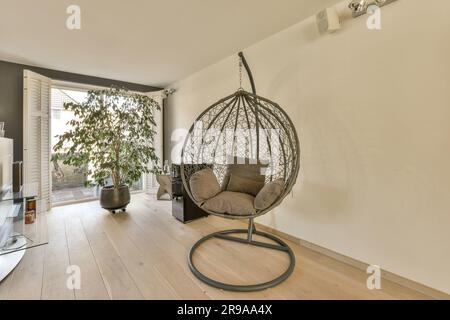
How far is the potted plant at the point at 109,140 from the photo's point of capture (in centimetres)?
285

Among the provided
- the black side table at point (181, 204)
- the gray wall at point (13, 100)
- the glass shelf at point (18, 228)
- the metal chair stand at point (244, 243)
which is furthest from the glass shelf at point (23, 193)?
the metal chair stand at point (244, 243)

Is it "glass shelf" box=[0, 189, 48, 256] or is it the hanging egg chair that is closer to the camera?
the hanging egg chair

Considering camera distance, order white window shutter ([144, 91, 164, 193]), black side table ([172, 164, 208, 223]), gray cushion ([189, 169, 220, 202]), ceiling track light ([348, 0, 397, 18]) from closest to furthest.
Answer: ceiling track light ([348, 0, 397, 18]) < gray cushion ([189, 169, 220, 202]) < black side table ([172, 164, 208, 223]) < white window shutter ([144, 91, 164, 193])

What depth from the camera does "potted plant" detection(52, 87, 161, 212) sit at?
2852 millimetres

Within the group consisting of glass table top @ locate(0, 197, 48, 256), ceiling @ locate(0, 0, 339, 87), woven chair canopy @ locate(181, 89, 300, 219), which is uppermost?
ceiling @ locate(0, 0, 339, 87)

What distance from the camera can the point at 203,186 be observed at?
1970 millimetres

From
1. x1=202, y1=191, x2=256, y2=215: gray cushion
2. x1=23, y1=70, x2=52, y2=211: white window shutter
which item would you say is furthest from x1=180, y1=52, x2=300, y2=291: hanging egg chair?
x1=23, y1=70, x2=52, y2=211: white window shutter

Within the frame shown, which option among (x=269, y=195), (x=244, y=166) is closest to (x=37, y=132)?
(x=244, y=166)

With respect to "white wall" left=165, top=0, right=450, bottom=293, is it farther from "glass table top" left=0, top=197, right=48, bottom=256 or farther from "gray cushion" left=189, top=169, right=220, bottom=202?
"glass table top" left=0, top=197, right=48, bottom=256

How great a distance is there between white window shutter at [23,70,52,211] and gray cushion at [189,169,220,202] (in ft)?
8.42

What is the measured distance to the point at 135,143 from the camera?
317 centimetres

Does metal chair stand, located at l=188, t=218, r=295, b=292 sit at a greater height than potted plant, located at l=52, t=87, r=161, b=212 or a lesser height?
lesser

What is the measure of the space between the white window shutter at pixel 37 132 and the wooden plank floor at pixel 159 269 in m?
0.91

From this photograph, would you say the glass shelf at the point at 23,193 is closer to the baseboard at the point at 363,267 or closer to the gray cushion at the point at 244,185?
the gray cushion at the point at 244,185
